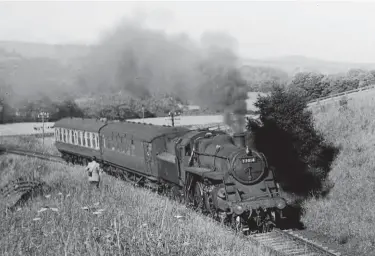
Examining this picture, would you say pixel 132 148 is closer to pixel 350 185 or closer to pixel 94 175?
pixel 94 175

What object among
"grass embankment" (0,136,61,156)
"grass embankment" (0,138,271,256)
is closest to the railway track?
"grass embankment" (0,138,271,256)

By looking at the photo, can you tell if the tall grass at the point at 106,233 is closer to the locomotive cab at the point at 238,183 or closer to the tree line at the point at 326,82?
the locomotive cab at the point at 238,183

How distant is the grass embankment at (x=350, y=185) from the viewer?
41.9 feet

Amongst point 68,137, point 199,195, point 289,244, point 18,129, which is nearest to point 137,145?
point 199,195

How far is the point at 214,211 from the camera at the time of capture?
44.8 ft

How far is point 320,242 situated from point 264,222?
1753 millimetres

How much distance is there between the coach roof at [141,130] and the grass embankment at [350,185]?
5.90 m

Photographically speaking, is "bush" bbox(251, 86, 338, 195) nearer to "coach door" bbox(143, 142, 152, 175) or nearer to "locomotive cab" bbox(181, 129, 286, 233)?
"locomotive cab" bbox(181, 129, 286, 233)

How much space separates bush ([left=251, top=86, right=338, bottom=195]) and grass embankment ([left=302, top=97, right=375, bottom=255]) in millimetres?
969

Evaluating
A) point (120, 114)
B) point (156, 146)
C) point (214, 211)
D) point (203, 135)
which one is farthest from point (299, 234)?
point (120, 114)

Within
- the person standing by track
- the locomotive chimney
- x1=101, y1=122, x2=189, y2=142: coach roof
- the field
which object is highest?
the locomotive chimney

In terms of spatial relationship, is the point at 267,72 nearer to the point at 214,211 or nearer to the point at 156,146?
the point at 156,146

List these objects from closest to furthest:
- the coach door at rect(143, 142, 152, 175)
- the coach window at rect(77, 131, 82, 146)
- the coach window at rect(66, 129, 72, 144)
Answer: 1. the coach door at rect(143, 142, 152, 175)
2. the coach window at rect(77, 131, 82, 146)
3. the coach window at rect(66, 129, 72, 144)

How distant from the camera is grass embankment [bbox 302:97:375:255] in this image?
12.8 m
